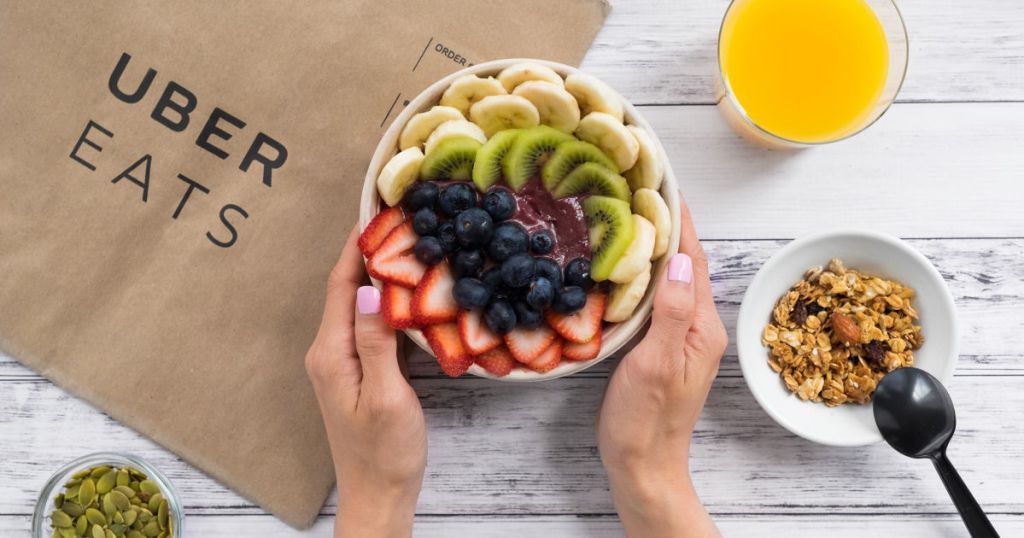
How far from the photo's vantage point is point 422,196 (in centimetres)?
92

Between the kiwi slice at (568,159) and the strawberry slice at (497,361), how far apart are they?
222mm

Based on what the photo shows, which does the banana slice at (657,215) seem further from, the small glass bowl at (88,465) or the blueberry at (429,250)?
the small glass bowl at (88,465)

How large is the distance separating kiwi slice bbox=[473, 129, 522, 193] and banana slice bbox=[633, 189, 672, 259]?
0.61ft

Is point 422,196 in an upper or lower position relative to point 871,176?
lower

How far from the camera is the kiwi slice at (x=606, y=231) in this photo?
0.89m

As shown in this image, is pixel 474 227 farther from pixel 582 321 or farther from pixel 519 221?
pixel 582 321

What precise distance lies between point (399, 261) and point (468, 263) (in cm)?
10

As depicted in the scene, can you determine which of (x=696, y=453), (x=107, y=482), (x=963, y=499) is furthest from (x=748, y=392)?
(x=107, y=482)

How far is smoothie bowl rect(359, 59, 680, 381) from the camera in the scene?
90cm

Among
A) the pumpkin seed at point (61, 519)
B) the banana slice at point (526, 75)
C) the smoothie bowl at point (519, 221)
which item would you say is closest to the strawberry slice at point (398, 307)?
the smoothie bowl at point (519, 221)

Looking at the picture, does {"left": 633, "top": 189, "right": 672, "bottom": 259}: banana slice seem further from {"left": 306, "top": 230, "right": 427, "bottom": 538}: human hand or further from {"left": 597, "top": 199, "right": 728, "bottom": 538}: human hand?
{"left": 306, "top": 230, "right": 427, "bottom": 538}: human hand

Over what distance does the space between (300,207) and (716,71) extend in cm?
72

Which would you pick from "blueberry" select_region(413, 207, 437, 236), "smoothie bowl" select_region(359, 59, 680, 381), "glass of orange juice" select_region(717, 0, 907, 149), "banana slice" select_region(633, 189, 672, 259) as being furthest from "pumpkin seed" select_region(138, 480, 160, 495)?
"glass of orange juice" select_region(717, 0, 907, 149)

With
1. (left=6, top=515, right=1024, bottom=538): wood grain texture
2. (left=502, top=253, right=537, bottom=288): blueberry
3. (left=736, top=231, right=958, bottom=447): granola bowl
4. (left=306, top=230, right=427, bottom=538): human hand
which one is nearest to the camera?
(left=502, top=253, right=537, bottom=288): blueberry
